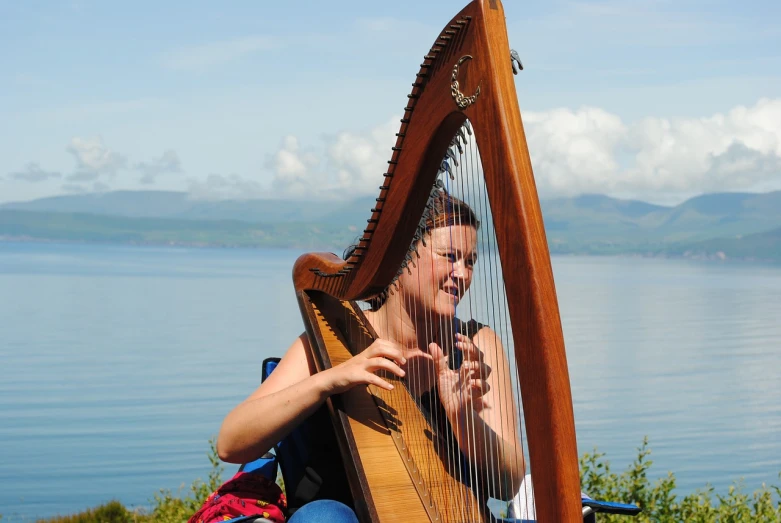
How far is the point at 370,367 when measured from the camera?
7.91 feet

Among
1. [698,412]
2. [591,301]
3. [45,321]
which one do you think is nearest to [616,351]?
[698,412]

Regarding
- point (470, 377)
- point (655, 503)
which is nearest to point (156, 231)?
point (655, 503)

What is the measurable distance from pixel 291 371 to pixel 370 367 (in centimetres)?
42

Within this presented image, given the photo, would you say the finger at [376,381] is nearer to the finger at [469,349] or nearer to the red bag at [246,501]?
the finger at [469,349]

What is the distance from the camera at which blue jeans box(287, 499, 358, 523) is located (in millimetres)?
2340

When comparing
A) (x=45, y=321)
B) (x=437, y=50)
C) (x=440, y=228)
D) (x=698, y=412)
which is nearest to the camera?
(x=437, y=50)

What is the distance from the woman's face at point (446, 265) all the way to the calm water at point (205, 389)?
6105 millimetres

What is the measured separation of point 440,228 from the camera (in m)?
2.43

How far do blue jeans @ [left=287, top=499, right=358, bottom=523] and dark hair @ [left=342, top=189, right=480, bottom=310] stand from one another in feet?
2.02

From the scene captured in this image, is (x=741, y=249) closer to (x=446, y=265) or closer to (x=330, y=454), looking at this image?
(x=330, y=454)

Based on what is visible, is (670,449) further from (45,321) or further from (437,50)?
(45,321)

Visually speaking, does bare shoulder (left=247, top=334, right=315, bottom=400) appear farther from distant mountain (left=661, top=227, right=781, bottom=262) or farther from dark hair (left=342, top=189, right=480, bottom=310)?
distant mountain (left=661, top=227, right=781, bottom=262)

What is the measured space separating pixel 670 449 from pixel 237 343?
10.1m

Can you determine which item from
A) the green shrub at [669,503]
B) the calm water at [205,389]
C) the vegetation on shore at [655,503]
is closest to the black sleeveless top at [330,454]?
the vegetation on shore at [655,503]
